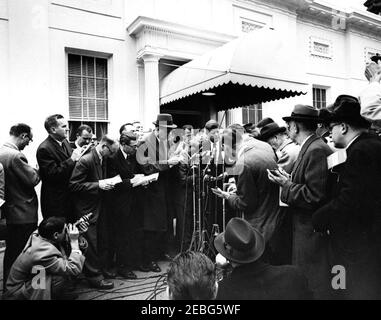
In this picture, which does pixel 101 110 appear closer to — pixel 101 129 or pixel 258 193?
pixel 101 129

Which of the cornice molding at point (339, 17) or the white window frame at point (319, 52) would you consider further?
the white window frame at point (319, 52)

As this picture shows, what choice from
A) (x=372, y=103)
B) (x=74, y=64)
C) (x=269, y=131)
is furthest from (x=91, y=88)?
(x=372, y=103)

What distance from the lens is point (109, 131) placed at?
22.1 ft

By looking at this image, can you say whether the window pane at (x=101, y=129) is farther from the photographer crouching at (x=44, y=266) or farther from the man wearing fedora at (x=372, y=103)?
the man wearing fedora at (x=372, y=103)

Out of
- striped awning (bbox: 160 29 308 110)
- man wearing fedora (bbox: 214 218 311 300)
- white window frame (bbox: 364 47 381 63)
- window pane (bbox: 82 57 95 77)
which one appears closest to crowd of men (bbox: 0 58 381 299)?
man wearing fedora (bbox: 214 218 311 300)

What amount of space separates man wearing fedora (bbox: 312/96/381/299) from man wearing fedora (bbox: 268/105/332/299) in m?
0.13

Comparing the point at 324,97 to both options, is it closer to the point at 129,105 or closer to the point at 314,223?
the point at 129,105

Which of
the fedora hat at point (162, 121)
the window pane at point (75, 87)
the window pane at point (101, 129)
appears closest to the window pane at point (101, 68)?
the window pane at point (75, 87)

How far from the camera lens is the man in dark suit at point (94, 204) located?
376 cm

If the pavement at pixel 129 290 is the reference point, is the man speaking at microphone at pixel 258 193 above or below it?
above

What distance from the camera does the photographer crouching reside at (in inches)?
109

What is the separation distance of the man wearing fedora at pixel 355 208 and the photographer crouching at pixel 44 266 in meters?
2.13

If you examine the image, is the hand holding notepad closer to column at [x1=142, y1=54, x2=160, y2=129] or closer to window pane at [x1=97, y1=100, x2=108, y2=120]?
column at [x1=142, y1=54, x2=160, y2=129]
